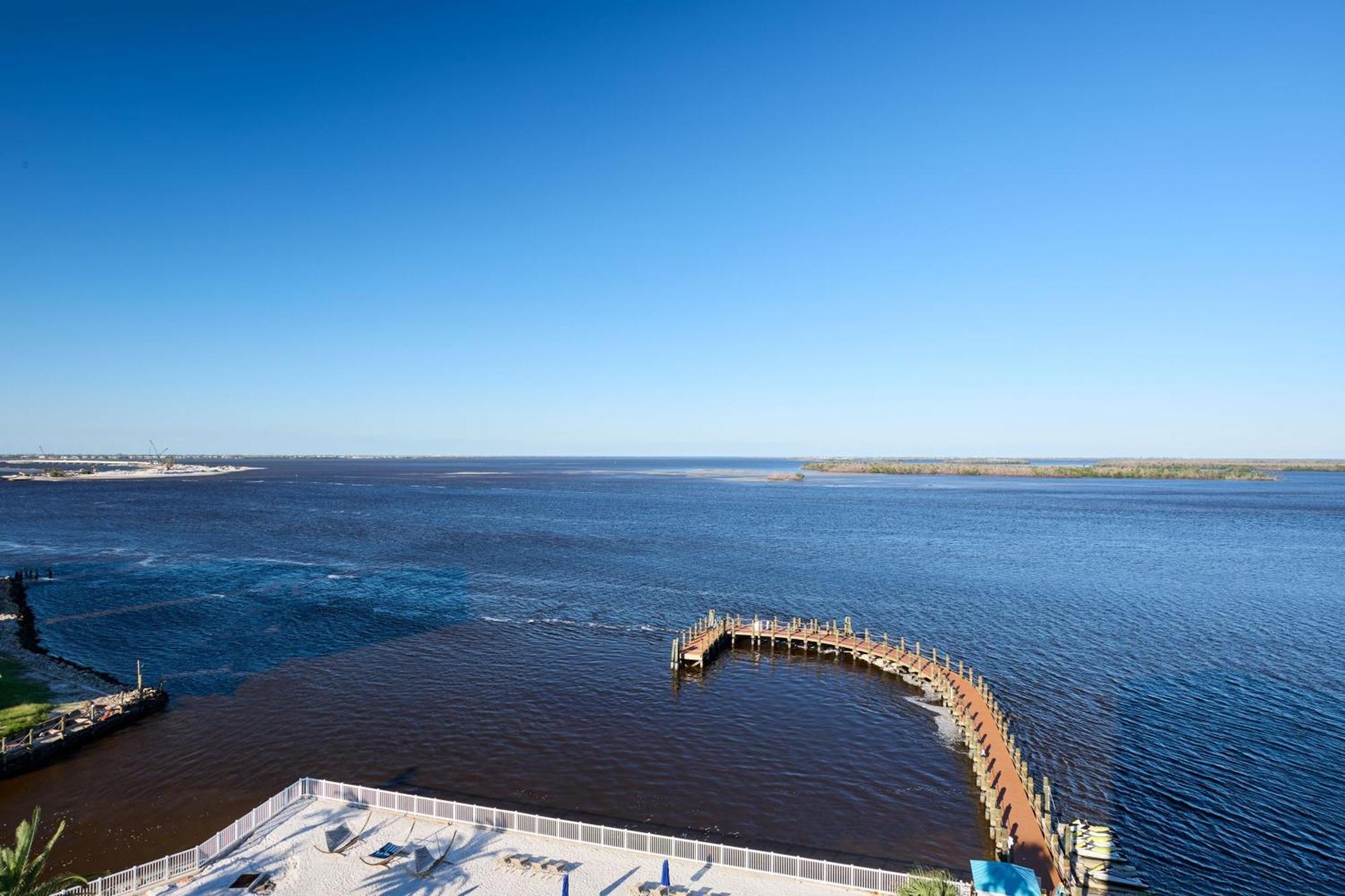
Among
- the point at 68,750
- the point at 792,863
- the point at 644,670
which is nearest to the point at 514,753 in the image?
the point at 644,670

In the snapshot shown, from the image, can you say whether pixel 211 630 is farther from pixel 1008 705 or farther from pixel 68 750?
pixel 1008 705

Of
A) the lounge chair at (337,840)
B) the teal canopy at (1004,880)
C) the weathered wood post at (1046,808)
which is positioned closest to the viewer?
the teal canopy at (1004,880)

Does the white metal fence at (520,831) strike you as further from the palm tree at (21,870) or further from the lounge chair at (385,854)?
the palm tree at (21,870)

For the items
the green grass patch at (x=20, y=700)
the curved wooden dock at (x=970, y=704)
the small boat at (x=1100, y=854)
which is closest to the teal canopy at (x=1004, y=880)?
the curved wooden dock at (x=970, y=704)

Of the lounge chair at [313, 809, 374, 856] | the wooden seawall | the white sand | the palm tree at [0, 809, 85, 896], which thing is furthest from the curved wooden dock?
the wooden seawall

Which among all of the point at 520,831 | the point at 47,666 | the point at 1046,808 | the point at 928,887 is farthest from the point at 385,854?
the point at 47,666

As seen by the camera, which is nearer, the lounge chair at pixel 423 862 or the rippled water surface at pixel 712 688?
the lounge chair at pixel 423 862
